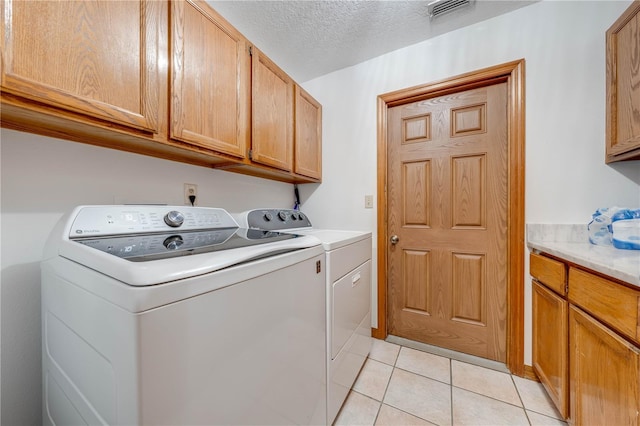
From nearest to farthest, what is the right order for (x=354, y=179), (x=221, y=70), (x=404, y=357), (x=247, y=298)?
(x=247, y=298)
(x=221, y=70)
(x=404, y=357)
(x=354, y=179)

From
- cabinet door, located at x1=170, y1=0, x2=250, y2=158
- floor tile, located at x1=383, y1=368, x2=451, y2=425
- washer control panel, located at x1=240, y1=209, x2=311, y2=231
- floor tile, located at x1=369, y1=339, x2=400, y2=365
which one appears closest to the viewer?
cabinet door, located at x1=170, y1=0, x2=250, y2=158

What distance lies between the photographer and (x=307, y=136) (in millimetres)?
2041

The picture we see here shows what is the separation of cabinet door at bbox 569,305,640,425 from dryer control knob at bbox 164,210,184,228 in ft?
5.80

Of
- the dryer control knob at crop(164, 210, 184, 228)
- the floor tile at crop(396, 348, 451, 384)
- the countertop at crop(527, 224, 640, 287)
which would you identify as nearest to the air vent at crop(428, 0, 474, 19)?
the countertop at crop(527, 224, 640, 287)

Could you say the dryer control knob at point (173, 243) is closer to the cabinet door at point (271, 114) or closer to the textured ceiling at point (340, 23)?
the cabinet door at point (271, 114)

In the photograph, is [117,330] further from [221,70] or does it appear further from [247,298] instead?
[221,70]

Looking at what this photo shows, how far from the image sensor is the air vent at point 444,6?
4.91 feet

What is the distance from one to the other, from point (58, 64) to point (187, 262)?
787 mm

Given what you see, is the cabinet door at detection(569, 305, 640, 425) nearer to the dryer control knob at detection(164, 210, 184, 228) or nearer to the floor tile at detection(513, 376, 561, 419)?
the floor tile at detection(513, 376, 561, 419)

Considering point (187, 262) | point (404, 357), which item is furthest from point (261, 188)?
point (404, 357)

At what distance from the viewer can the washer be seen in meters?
0.47

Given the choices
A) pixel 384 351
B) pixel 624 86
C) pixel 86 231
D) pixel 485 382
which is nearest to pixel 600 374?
pixel 485 382

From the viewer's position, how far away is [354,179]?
213cm

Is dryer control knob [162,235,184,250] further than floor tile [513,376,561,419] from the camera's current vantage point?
No
